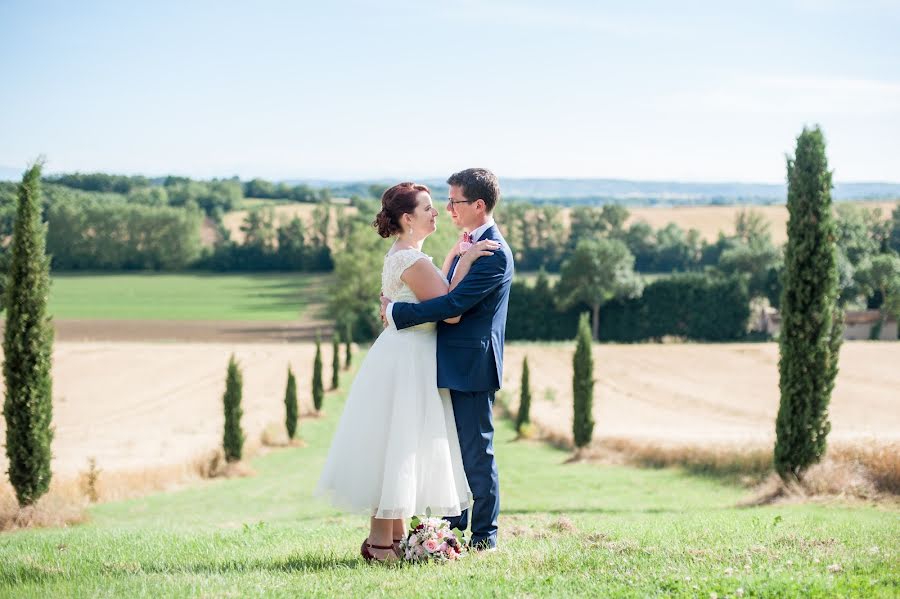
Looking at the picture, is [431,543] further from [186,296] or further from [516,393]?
[186,296]

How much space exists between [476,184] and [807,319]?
9.62 metres

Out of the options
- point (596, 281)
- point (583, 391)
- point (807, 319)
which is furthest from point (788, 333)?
point (596, 281)

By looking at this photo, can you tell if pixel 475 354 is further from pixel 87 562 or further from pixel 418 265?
pixel 87 562

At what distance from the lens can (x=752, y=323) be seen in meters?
59.2

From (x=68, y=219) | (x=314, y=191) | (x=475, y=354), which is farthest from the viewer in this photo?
(x=314, y=191)

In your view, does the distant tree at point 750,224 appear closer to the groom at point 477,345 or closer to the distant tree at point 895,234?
the distant tree at point 895,234

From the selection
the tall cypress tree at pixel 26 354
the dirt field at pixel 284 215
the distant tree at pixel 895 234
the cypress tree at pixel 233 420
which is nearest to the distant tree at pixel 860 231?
the distant tree at pixel 895 234

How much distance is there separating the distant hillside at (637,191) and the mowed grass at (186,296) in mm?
26633

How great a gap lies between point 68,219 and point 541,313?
3880 centimetres

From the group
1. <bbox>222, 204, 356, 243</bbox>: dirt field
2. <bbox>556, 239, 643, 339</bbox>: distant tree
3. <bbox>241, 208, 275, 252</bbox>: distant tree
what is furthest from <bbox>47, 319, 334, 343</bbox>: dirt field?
<bbox>222, 204, 356, 243</bbox>: dirt field

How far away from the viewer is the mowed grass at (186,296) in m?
66.3

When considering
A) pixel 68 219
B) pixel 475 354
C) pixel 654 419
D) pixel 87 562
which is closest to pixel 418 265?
pixel 475 354

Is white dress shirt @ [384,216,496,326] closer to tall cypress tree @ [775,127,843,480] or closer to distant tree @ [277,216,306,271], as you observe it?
tall cypress tree @ [775,127,843,480]

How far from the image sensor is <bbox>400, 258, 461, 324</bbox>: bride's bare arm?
19.6 ft
